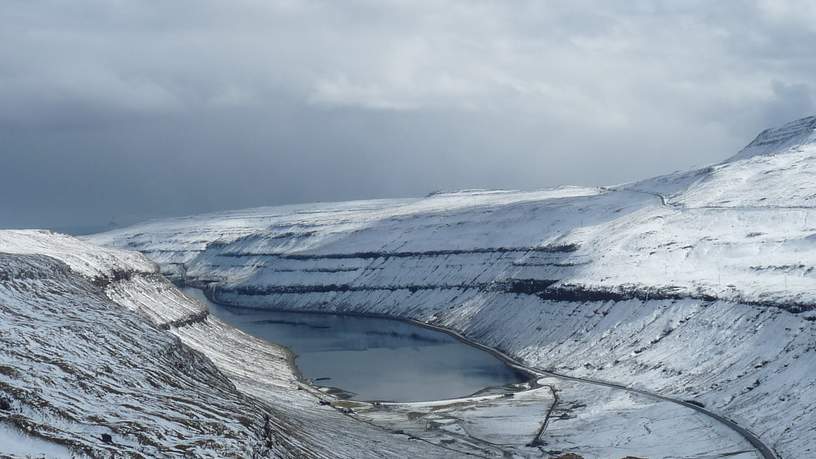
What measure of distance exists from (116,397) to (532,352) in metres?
98.6

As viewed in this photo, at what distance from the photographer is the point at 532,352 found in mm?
140375

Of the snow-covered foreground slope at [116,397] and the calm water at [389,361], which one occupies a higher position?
the calm water at [389,361]

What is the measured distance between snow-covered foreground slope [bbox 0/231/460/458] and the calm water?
1211 inches

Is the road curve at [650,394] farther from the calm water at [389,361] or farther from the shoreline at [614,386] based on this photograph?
the calm water at [389,361]

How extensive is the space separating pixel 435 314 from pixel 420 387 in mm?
69599

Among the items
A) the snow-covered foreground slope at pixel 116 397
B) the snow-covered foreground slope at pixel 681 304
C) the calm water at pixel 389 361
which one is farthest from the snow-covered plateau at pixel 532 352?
the calm water at pixel 389 361

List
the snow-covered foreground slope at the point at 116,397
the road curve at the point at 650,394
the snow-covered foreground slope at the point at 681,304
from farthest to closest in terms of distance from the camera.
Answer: the snow-covered foreground slope at the point at 681,304 → the road curve at the point at 650,394 → the snow-covered foreground slope at the point at 116,397

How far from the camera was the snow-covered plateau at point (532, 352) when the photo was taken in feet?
164

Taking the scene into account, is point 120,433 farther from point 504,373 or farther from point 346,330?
point 346,330

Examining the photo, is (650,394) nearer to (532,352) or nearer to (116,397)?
(532,352)

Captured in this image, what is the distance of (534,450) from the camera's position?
8238cm

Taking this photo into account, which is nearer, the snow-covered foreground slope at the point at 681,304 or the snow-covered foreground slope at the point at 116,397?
the snow-covered foreground slope at the point at 116,397

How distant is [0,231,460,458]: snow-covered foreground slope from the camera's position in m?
42.8

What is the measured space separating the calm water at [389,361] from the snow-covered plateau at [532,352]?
5.84 metres
